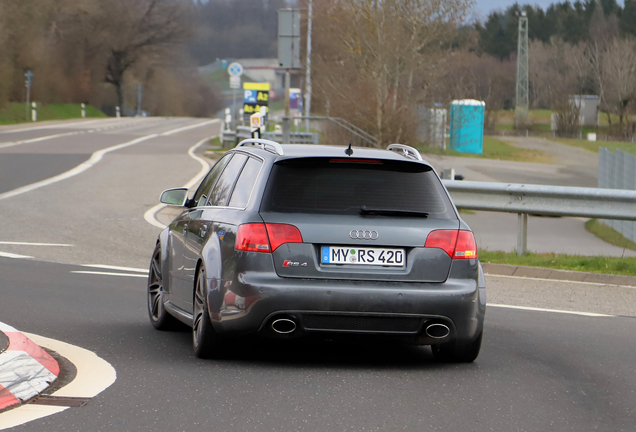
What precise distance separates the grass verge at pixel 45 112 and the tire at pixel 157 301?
155ft

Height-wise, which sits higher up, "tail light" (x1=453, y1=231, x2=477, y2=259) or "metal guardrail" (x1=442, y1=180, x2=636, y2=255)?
"tail light" (x1=453, y1=231, x2=477, y2=259)

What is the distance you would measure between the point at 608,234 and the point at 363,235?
46.3 ft

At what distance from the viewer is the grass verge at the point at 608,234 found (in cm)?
1766

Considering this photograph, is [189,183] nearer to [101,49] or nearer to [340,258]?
[340,258]

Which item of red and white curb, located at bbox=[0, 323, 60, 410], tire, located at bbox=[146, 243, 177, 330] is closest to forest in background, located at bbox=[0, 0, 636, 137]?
tire, located at bbox=[146, 243, 177, 330]

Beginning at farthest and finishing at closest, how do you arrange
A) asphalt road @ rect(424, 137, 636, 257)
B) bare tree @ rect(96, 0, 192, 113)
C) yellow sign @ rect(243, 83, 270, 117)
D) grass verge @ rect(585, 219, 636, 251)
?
bare tree @ rect(96, 0, 192, 113) < yellow sign @ rect(243, 83, 270, 117) < grass verge @ rect(585, 219, 636, 251) < asphalt road @ rect(424, 137, 636, 257)

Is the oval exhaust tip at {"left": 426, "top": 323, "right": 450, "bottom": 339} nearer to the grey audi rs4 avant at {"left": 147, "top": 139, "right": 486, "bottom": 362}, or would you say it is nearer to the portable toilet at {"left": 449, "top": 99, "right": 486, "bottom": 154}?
the grey audi rs4 avant at {"left": 147, "top": 139, "right": 486, "bottom": 362}

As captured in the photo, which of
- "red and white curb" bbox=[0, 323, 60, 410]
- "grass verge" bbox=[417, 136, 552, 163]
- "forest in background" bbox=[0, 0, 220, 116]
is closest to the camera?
"red and white curb" bbox=[0, 323, 60, 410]

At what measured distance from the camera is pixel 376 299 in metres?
6.04

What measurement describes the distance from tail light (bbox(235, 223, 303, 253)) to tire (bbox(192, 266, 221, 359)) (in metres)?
0.49

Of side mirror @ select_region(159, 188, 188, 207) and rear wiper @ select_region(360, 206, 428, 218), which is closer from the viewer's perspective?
rear wiper @ select_region(360, 206, 428, 218)

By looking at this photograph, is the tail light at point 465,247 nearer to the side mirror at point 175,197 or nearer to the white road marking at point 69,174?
the side mirror at point 175,197

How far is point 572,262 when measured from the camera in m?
12.5

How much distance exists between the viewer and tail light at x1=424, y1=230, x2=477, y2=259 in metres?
6.21
